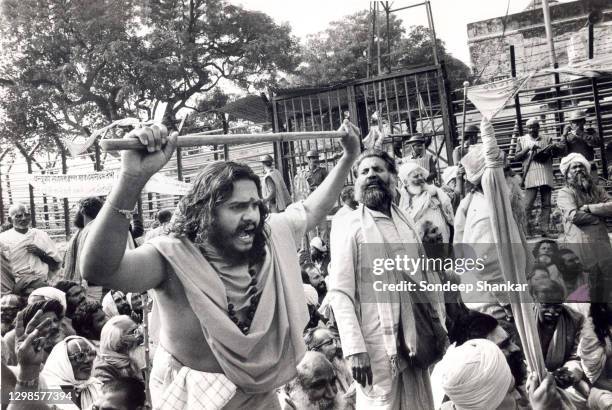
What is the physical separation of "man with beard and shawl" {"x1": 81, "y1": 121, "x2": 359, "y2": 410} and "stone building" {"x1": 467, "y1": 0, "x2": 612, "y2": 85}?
182 inches

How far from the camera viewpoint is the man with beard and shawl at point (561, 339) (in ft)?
9.52

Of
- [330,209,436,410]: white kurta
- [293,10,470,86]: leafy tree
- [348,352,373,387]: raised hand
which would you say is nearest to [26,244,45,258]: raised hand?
[293,10,470,86]: leafy tree

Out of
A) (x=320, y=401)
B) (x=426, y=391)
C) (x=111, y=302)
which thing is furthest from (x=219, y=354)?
(x=111, y=302)

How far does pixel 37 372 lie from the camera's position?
2727 millimetres

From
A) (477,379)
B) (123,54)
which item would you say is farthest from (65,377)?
(123,54)

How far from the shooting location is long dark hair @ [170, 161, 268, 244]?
1.98 metres

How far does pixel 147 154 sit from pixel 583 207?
131 inches

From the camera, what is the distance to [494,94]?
5.27 m

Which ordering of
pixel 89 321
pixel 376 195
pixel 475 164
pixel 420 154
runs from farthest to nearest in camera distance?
1. pixel 420 154
2. pixel 89 321
3. pixel 475 164
4. pixel 376 195

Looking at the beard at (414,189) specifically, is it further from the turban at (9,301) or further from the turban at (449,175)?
the turban at (9,301)

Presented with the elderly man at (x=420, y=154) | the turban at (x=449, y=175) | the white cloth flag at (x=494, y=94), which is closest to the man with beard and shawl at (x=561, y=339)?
the white cloth flag at (x=494, y=94)

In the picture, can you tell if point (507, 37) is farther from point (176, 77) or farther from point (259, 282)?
point (259, 282)

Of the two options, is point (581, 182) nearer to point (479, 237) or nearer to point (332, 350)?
point (479, 237)

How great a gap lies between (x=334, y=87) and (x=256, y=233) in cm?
429
